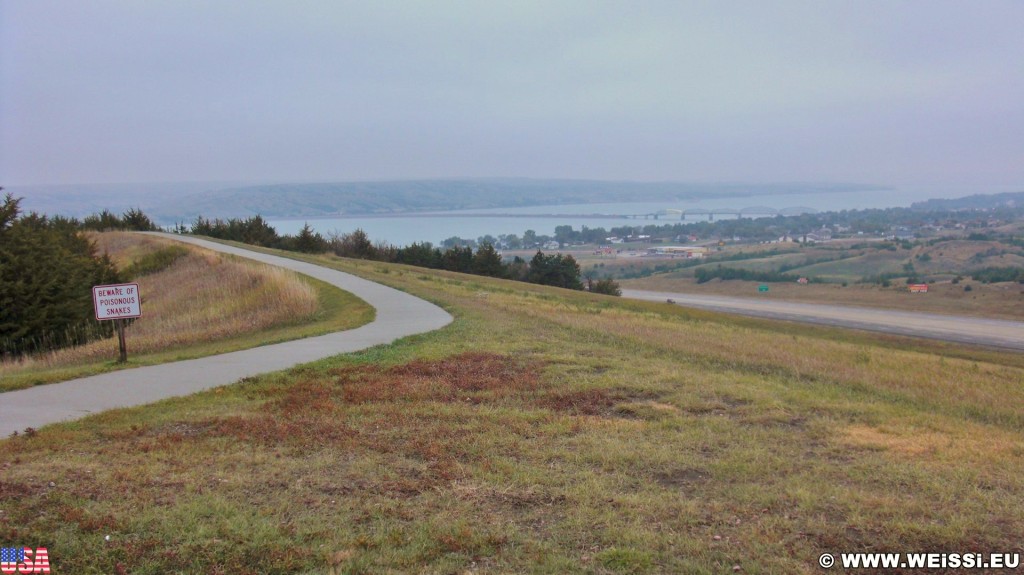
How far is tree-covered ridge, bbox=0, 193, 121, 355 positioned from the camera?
18375 mm

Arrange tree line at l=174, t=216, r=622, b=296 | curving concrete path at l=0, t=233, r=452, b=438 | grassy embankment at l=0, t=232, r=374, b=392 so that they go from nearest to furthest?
curving concrete path at l=0, t=233, r=452, b=438 < grassy embankment at l=0, t=232, r=374, b=392 < tree line at l=174, t=216, r=622, b=296

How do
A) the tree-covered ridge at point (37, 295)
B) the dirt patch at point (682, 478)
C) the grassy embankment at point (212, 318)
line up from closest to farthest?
the dirt patch at point (682, 478) < the grassy embankment at point (212, 318) < the tree-covered ridge at point (37, 295)

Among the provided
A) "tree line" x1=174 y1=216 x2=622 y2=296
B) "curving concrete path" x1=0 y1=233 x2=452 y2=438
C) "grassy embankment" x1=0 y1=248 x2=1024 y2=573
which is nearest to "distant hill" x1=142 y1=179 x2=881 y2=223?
"tree line" x1=174 y1=216 x2=622 y2=296

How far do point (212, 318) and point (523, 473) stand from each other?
1433cm

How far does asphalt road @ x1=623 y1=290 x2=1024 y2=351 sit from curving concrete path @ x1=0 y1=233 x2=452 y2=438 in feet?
114

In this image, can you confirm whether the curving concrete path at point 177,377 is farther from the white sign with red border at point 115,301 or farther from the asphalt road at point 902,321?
the asphalt road at point 902,321

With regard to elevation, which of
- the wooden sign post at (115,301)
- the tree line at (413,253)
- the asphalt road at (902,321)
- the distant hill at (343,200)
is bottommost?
the asphalt road at (902,321)

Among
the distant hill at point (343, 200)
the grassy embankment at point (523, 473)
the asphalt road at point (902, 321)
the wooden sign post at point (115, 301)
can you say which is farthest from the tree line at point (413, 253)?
the grassy embankment at point (523, 473)

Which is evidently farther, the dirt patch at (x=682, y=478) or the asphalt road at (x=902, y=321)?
the asphalt road at (x=902, y=321)

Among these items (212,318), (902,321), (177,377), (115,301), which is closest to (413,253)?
(902,321)

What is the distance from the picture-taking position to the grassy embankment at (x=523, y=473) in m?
4.27

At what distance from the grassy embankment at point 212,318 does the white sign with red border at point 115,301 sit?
78 centimetres

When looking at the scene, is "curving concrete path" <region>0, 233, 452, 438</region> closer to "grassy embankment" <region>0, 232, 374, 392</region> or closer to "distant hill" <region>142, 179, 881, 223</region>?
"grassy embankment" <region>0, 232, 374, 392</region>

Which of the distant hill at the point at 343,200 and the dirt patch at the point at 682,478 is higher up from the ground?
the distant hill at the point at 343,200
